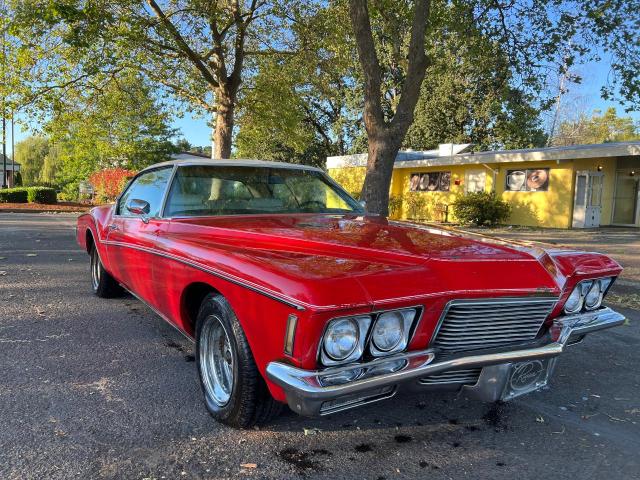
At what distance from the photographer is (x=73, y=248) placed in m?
9.91

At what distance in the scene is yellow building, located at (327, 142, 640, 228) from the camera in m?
17.3

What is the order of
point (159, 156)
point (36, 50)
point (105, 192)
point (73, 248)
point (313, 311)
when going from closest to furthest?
point (313, 311), point (73, 248), point (36, 50), point (105, 192), point (159, 156)

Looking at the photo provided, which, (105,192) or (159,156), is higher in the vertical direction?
(159,156)

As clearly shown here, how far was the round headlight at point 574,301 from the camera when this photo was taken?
276 cm

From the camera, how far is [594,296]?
9.62 feet

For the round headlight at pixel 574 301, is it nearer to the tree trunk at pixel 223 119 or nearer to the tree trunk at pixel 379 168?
the tree trunk at pixel 379 168

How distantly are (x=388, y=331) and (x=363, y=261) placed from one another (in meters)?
0.38

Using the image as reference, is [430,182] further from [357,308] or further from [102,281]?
[357,308]

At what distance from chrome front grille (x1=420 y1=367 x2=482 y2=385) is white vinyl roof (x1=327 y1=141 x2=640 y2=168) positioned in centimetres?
1647

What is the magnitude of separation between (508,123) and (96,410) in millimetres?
10080

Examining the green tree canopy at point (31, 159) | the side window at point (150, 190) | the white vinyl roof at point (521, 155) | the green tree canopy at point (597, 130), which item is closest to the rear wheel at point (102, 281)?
the side window at point (150, 190)

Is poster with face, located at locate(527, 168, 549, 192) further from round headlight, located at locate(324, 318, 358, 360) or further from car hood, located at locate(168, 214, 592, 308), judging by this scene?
round headlight, located at locate(324, 318, 358, 360)

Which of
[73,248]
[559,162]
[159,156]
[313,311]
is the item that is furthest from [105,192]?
[313,311]

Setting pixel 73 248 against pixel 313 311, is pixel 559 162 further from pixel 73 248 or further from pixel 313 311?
pixel 313 311
